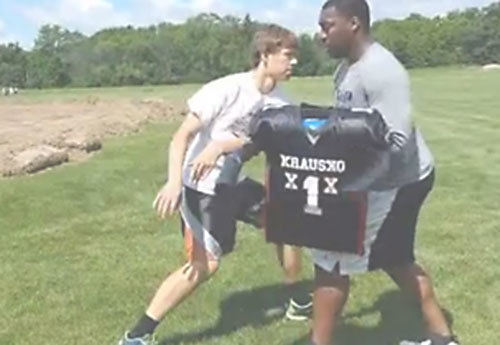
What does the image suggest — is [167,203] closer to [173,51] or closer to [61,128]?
[61,128]

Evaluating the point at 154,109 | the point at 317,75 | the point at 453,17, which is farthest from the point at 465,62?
the point at 154,109

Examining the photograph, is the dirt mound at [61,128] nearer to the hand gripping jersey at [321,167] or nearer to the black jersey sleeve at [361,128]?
the hand gripping jersey at [321,167]

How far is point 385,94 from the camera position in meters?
4.01

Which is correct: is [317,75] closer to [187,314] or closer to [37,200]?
[37,200]

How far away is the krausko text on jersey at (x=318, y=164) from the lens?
13.1 ft

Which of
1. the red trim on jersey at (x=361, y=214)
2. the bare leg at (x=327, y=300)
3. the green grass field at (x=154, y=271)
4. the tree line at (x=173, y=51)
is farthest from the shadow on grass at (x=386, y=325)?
the tree line at (x=173, y=51)

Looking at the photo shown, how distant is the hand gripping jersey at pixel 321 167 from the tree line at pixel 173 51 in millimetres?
51043

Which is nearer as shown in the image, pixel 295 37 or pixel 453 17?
pixel 295 37

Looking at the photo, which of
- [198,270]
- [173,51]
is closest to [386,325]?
[198,270]

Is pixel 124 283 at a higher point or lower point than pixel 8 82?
higher

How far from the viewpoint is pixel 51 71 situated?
7125 centimetres

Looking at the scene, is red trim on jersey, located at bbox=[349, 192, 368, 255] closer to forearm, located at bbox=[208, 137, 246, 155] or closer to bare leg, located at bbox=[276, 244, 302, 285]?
forearm, located at bbox=[208, 137, 246, 155]

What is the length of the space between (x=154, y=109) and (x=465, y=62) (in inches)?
2947

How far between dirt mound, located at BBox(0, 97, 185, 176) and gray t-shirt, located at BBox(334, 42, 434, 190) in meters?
7.47
